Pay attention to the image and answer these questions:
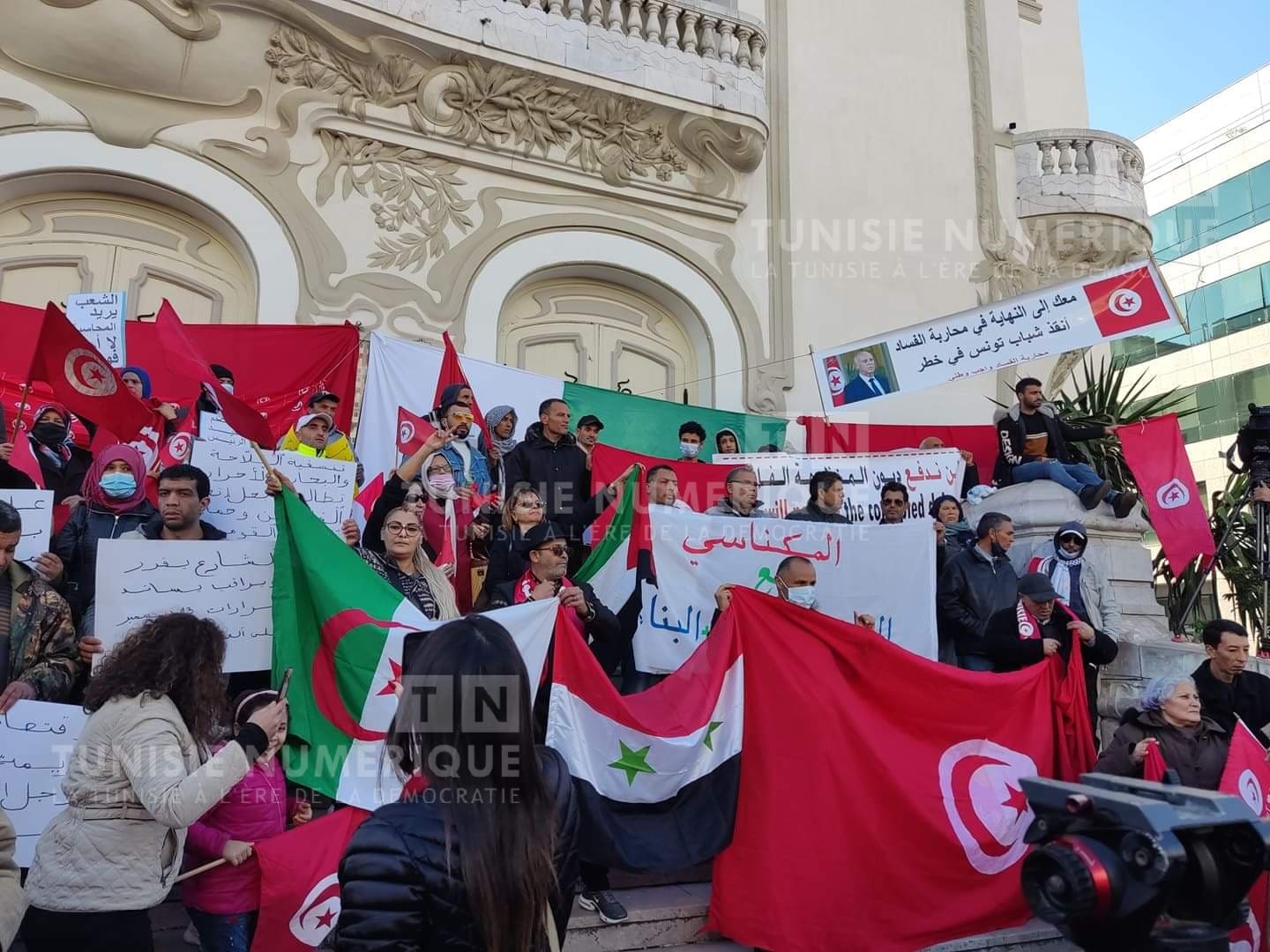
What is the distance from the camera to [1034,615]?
5.42 meters

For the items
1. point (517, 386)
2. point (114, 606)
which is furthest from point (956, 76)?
point (114, 606)

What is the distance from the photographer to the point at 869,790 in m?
4.48

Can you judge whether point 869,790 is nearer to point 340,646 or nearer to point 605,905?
point 605,905

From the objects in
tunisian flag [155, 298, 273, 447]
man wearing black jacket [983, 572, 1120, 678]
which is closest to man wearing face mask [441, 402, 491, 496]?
tunisian flag [155, 298, 273, 447]

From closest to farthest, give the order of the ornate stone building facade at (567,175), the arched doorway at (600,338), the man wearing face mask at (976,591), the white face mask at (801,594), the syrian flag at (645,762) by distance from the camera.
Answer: the syrian flag at (645,762) < the white face mask at (801,594) < the man wearing face mask at (976,591) < the ornate stone building facade at (567,175) < the arched doorway at (600,338)

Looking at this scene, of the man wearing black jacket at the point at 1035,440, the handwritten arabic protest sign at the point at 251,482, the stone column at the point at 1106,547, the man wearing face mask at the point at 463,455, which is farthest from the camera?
the man wearing black jacket at the point at 1035,440

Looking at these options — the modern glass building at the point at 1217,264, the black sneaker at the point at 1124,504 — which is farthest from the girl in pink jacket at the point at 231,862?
the modern glass building at the point at 1217,264

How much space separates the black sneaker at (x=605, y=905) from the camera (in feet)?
13.6

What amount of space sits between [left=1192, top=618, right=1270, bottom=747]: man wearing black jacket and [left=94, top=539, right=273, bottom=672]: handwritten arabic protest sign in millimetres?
4624

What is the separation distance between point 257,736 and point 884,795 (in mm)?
2742

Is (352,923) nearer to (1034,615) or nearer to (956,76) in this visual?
Result: (1034,615)

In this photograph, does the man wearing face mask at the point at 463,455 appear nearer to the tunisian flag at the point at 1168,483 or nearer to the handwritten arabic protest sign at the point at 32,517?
the handwritten arabic protest sign at the point at 32,517

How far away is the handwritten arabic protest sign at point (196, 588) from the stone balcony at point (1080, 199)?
38.6ft

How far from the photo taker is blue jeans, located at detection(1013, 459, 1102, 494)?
7.40 meters
